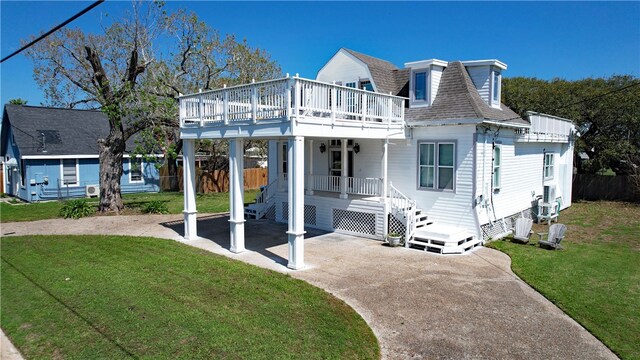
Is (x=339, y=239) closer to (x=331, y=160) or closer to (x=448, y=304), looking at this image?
(x=331, y=160)

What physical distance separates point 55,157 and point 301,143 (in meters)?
21.1

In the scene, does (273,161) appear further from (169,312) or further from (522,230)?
(169,312)

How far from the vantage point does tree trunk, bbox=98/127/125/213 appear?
17828mm

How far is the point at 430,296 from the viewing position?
27.6 ft

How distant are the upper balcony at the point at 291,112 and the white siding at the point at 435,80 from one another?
1332 mm

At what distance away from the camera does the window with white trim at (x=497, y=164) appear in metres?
14.0

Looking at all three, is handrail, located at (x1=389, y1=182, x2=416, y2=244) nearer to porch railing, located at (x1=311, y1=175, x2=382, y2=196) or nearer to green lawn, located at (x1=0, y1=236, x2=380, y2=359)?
porch railing, located at (x1=311, y1=175, x2=382, y2=196)

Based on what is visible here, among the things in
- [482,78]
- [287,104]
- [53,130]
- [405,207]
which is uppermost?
[482,78]

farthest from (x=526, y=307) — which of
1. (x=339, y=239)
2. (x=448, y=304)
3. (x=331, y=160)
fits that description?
(x=331, y=160)

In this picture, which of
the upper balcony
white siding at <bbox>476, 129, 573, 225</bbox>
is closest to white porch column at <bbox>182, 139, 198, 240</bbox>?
the upper balcony

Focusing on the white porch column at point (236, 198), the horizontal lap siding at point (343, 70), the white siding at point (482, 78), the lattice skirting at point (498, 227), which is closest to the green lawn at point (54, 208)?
the horizontal lap siding at point (343, 70)

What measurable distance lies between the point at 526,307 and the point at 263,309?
4997 millimetres

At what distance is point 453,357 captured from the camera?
6020mm

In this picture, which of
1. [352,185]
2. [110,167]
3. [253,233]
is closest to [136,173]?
[110,167]
